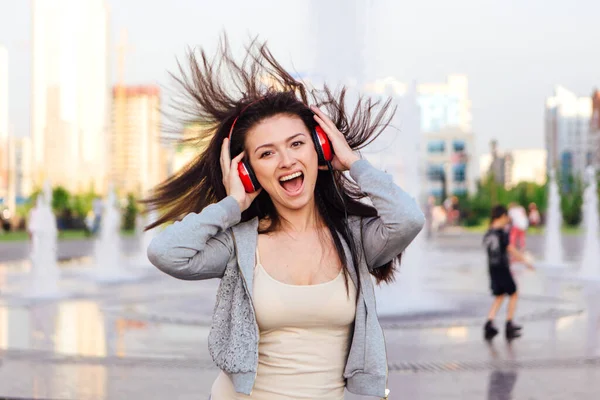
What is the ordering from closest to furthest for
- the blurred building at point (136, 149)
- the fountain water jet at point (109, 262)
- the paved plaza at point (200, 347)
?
the paved plaza at point (200, 347)
the fountain water jet at point (109, 262)
the blurred building at point (136, 149)

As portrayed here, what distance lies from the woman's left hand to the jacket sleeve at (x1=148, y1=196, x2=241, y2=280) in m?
0.34

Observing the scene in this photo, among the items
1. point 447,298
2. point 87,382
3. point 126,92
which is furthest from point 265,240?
point 126,92

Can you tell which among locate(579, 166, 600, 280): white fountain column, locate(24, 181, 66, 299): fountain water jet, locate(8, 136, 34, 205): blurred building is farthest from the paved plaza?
locate(8, 136, 34, 205): blurred building

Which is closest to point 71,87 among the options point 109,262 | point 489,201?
point 489,201

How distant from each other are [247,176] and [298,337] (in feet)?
1.67

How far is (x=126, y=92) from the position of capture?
183500 millimetres

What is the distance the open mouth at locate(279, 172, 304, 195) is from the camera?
2686mm

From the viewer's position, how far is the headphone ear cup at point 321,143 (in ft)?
9.02

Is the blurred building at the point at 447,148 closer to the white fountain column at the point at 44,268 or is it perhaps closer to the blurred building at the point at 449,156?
the blurred building at the point at 449,156

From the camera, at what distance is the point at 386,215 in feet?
8.73

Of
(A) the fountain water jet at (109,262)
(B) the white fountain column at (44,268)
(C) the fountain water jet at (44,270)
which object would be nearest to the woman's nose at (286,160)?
(C) the fountain water jet at (44,270)

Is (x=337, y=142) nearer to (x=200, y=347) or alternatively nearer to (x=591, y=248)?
(x=200, y=347)

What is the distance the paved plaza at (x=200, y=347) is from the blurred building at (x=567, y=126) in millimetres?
128923

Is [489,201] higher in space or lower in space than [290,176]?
lower
